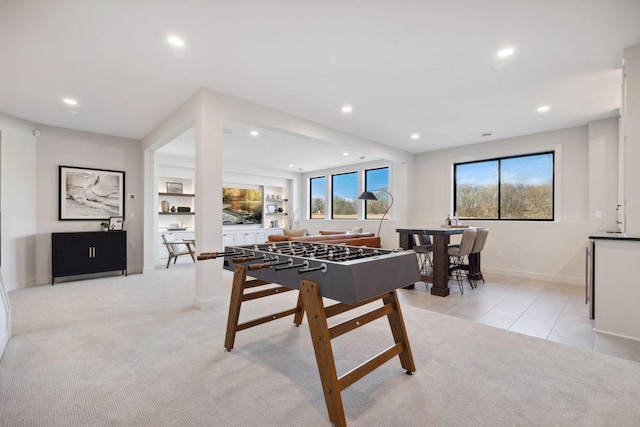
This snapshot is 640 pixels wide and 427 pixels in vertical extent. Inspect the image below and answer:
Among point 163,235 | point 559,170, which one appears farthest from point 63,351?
point 559,170

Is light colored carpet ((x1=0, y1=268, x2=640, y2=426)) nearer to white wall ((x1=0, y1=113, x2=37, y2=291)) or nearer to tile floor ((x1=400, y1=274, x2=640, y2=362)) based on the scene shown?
tile floor ((x1=400, y1=274, x2=640, y2=362))

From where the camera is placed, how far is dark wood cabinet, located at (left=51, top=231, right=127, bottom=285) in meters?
4.62

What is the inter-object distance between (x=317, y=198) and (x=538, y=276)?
6.32m

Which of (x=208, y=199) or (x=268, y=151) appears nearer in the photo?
(x=208, y=199)

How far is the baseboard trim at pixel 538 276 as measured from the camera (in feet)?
15.4

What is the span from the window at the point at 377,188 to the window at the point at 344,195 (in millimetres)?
407

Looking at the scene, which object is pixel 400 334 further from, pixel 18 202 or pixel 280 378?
pixel 18 202

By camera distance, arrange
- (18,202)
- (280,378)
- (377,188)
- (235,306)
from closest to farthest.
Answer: (280,378) → (235,306) → (18,202) → (377,188)

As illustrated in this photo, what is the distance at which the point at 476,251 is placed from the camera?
4.50m

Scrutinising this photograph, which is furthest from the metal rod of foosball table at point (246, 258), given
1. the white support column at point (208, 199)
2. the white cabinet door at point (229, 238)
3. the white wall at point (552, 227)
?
the white cabinet door at point (229, 238)

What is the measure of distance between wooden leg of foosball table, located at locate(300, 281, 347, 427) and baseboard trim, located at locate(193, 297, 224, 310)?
7.03 ft

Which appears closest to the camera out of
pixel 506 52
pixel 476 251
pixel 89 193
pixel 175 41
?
pixel 175 41

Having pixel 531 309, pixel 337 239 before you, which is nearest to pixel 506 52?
pixel 531 309

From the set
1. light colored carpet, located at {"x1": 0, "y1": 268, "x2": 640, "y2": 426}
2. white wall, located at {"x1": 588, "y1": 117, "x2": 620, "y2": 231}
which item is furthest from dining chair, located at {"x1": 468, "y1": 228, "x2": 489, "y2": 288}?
light colored carpet, located at {"x1": 0, "y1": 268, "x2": 640, "y2": 426}
